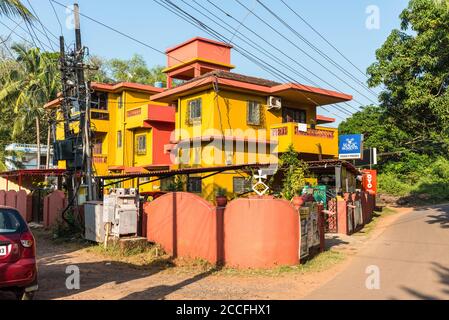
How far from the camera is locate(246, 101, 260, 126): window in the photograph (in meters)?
23.0

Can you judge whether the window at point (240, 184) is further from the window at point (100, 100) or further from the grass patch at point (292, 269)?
the window at point (100, 100)

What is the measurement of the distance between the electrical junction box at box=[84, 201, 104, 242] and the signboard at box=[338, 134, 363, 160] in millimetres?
17687

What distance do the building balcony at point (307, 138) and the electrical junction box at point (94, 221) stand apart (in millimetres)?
10921

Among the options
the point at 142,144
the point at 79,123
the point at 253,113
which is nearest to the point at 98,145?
the point at 142,144

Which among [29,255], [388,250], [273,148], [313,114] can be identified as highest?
[313,114]

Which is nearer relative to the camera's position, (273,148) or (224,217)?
(224,217)

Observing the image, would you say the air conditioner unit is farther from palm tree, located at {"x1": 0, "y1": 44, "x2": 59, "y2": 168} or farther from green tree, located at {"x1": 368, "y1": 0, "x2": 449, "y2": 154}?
palm tree, located at {"x1": 0, "y1": 44, "x2": 59, "y2": 168}

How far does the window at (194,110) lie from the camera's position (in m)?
22.8

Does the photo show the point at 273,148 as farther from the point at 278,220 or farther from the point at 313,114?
the point at 278,220

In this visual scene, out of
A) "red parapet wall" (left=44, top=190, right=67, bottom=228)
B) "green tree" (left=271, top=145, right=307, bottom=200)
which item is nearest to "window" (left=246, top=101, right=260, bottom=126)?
"green tree" (left=271, top=145, right=307, bottom=200)

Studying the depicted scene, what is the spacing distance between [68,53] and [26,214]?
395 inches

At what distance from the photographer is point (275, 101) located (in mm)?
23469
